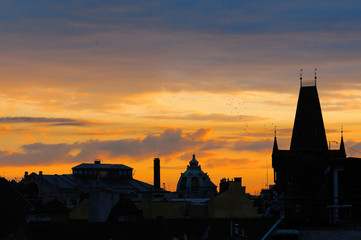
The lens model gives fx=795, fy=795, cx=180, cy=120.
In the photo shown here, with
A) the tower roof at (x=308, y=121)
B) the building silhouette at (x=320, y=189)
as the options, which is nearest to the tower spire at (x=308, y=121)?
the tower roof at (x=308, y=121)

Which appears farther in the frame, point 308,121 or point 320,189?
point 308,121

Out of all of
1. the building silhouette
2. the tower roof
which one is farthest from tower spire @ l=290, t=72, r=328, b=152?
the building silhouette

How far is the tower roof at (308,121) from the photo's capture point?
101 meters

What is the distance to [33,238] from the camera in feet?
130

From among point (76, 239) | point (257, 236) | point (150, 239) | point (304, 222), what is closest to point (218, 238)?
point (257, 236)

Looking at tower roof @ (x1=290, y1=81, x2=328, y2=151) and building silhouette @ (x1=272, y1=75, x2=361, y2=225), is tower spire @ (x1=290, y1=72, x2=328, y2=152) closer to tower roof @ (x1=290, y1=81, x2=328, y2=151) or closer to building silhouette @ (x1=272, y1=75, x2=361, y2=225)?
tower roof @ (x1=290, y1=81, x2=328, y2=151)

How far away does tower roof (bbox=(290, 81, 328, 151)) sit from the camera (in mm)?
100562

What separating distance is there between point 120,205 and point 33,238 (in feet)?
83.5

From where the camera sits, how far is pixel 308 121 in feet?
339

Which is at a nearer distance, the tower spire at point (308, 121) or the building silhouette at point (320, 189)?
the building silhouette at point (320, 189)

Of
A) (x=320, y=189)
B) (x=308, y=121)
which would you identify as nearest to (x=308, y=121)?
(x=308, y=121)

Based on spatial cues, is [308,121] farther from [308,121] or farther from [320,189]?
[320,189]

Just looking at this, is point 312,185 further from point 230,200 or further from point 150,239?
point 230,200

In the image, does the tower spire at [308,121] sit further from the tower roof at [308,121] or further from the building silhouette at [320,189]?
the building silhouette at [320,189]
